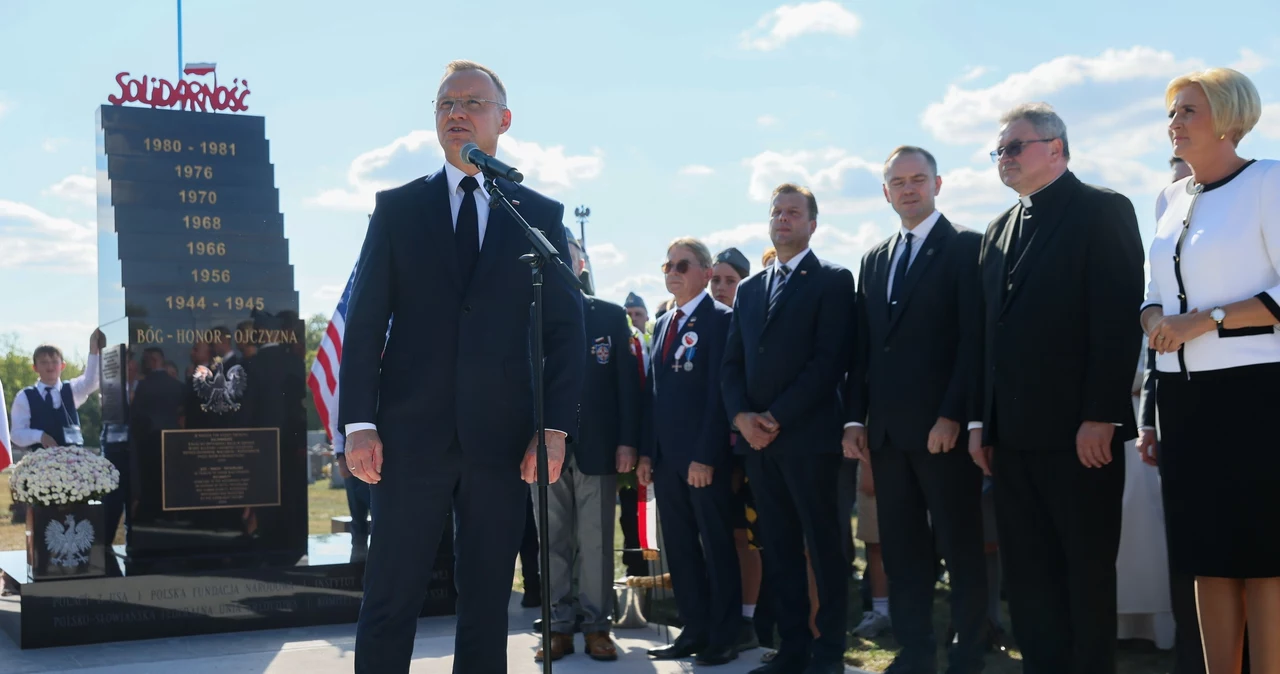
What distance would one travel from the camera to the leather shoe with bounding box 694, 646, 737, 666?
546cm

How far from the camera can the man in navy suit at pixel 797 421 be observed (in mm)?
5031

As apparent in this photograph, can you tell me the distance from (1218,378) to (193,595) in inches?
222

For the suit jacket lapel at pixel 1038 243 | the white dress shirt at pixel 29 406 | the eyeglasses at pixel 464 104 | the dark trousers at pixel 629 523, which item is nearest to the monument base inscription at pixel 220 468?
the white dress shirt at pixel 29 406

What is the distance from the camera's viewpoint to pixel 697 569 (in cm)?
582

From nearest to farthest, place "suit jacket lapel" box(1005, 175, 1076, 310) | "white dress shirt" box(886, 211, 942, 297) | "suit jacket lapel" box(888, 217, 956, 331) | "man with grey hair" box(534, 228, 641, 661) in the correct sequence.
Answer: "suit jacket lapel" box(1005, 175, 1076, 310)
"suit jacket lapel" box(888, 217, 956, 331)
"white dress shirt" box(886, 211, 942, 297)
"man with grey hair" box(534, 228, 641, 661)

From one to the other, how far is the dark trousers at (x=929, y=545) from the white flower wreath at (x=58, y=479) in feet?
15.6

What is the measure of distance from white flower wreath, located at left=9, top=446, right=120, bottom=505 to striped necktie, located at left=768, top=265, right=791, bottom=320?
4.27 meters

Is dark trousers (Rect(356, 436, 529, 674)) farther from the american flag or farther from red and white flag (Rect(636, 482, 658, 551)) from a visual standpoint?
the american flag

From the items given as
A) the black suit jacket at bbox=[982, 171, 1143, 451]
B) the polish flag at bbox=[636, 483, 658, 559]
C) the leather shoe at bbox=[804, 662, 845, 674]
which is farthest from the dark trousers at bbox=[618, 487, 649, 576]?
the black suit jacket at bbox=[982, 171, 1143, 451]

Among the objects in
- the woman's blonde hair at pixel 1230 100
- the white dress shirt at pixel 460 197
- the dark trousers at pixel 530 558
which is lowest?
the dark trousers at pixel 530 558

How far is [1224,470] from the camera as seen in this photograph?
340 cm

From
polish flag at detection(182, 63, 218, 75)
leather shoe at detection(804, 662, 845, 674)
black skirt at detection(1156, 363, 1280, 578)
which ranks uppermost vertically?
polish flag at detection(182, 63, 218, 75)

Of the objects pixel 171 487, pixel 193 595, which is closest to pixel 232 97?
pixel 171 487

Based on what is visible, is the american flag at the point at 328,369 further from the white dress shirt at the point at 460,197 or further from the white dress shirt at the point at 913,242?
the white dress shirt at the point at 460,197
